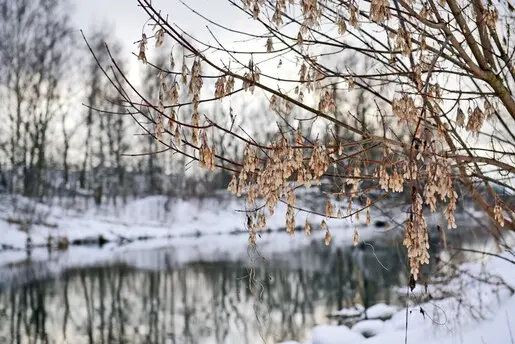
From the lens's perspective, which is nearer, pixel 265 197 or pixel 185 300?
pixel 265 197

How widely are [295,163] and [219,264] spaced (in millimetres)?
16177

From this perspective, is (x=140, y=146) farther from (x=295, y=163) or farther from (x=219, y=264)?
(x=295, y=163)

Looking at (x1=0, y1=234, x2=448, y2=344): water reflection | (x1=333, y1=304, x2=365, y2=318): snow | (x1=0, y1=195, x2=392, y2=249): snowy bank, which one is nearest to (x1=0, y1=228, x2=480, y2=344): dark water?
(x1=0, y1=234, x2=448, y2=344): water reflection

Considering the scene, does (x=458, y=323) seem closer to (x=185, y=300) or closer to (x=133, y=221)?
(x=185, y=300)

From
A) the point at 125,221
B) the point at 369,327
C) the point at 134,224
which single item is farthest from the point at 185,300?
the point at 125,221

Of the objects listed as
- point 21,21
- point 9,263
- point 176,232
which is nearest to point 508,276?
point 9,263

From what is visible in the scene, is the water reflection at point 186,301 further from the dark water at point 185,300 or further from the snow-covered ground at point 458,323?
the snow-covered ground at point 458,323

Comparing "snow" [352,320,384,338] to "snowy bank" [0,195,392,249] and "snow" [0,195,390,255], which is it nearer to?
"snowy bank" [0,195,392,249]

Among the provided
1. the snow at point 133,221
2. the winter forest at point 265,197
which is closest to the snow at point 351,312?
the winter forest at point 265,197

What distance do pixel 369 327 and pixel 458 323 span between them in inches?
112

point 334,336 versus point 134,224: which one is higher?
point 134,224

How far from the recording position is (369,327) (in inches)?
383

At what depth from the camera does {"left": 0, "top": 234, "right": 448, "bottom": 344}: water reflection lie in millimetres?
10516

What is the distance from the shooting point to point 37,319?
11414mm
